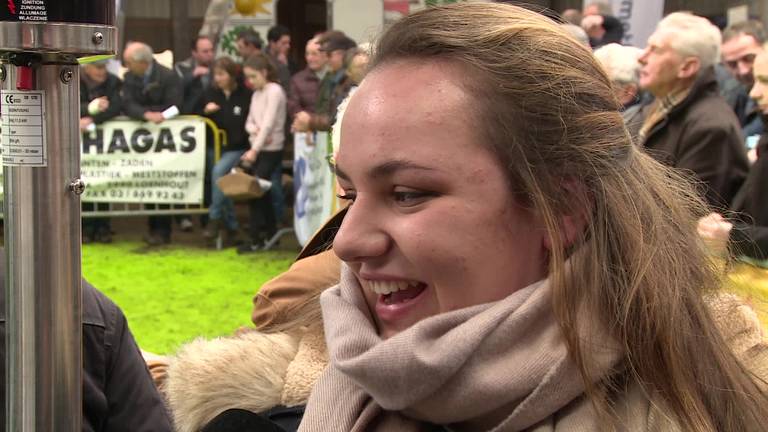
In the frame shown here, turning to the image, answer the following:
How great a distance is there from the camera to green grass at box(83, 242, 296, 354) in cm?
678

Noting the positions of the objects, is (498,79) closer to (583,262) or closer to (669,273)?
(583,262)

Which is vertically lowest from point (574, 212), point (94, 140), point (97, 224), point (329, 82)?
point (97, 224)

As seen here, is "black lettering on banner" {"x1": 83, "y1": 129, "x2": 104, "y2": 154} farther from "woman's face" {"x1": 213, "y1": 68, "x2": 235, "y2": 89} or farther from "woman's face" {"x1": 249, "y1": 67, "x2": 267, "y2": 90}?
"woman's face" {"x1": 249, "y1": 67, "x2": 267, "y2": 90}

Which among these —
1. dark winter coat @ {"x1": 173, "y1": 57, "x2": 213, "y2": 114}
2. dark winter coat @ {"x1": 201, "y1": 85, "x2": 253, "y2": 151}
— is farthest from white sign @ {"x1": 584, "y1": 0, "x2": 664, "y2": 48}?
dark winter coat @ {"x1": 173, "y1": 57, "x2": 213, "y2": 114}

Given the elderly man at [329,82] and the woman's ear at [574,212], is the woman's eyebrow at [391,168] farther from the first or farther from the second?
the elderly man at [329,82]

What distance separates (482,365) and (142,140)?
29.1 ft

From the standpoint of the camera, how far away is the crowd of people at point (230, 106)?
9.73 m

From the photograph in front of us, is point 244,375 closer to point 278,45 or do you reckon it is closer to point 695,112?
point 695,112

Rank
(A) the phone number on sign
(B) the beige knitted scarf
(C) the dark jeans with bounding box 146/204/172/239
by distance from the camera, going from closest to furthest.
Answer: (B) the beige knitted scarf → (A) the phone number on sign → (C) the dark jeans with bounding box 146/204/172/239

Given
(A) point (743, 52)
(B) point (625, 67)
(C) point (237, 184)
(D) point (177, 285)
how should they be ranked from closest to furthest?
(B) point (625, 67), (A) point (743, 52), (D) point (177, 285), (C) point (237, 184)

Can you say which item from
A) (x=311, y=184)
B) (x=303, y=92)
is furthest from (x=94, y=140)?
(x=311, y=184)

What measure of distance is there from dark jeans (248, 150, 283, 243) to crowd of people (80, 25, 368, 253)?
1 centimetres

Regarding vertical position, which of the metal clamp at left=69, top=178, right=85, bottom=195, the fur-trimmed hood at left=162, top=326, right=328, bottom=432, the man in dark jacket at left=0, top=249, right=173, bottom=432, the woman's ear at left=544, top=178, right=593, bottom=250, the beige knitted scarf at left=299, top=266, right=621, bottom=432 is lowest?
the man in dark jacket at left=0, top=249, right=173, bottom=432

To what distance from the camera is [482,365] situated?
50.6 inches
